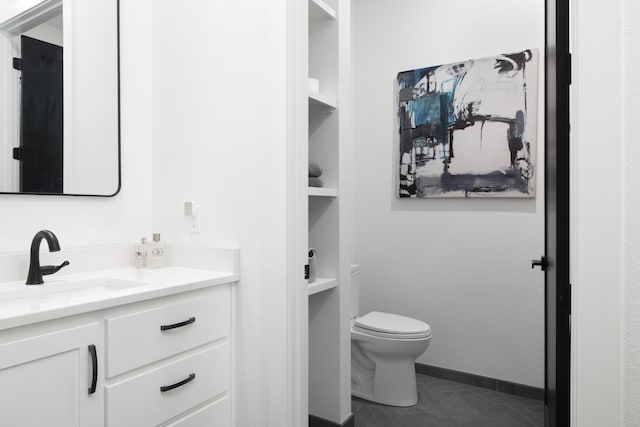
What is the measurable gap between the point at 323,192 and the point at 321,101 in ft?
1.30

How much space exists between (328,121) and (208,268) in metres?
0.85

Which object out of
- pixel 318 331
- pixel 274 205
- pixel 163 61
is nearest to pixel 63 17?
pixel 163 61

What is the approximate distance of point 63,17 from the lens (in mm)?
1603

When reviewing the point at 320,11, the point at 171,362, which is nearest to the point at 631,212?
the point at 171,362

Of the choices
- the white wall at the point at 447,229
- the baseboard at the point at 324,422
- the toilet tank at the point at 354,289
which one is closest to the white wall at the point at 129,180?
the baseboard at the point at 324,422

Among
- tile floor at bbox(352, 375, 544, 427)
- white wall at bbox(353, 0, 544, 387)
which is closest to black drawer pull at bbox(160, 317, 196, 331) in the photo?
tile floor at bbox(352, 375, 544, 427)

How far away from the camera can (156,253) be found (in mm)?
1720

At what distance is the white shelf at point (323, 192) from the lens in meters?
1.70

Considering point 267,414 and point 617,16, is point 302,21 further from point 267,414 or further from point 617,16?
point 267,414

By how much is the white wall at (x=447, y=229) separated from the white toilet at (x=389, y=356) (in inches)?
15.7

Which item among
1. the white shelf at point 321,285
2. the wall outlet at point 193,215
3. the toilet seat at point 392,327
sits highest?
the wall outlet at point 193,215

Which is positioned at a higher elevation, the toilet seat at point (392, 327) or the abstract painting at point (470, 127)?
the abstract painting at point (470, 127)

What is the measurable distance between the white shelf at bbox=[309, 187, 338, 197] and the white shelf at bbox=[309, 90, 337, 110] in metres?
0.38

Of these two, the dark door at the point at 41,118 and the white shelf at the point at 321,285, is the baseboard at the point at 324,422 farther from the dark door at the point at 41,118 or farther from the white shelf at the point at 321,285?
the dark door at the point at 41,118
